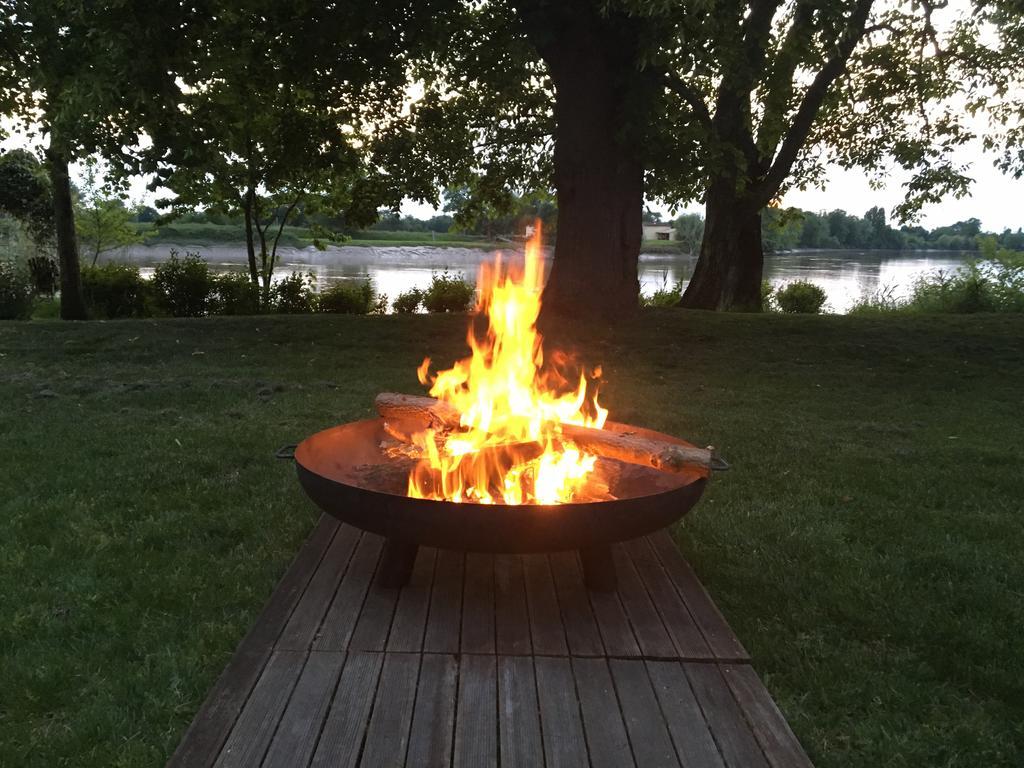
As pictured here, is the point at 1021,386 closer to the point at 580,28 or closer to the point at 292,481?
the point at 580,28

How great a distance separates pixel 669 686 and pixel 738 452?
3.89 meters

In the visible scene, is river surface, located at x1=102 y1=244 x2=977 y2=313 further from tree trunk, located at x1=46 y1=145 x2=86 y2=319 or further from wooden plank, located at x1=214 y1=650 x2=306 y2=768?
wooden plank, located at x1=214 y1=650 x2=306 y2=768

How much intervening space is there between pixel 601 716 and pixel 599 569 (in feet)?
3.33

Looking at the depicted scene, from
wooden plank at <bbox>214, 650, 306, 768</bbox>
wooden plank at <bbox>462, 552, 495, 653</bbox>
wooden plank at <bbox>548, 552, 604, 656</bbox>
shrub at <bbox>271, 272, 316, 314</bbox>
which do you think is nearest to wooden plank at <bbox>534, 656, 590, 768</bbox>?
wooden plank at <bbox>548, 552, 604, 656</bbox>

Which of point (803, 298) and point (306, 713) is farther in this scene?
point (803, 298)

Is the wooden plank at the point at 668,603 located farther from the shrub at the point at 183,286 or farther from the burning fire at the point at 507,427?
the shrub at the point at 183,286

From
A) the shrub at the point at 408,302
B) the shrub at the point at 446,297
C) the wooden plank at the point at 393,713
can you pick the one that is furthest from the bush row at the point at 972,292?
the wooden plank at the point at 393,713

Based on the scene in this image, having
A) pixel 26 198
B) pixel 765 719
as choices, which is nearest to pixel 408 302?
pixel 765 719

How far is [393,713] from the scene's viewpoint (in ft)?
8.98

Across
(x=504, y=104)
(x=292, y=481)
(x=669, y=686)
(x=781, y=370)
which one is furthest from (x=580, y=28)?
(x=669, y=686)

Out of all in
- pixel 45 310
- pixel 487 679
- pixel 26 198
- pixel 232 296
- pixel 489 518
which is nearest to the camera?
pixel 487 679

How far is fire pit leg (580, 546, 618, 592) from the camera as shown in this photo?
368cm

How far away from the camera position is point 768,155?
15766 millimetres

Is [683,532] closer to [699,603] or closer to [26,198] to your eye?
[699,603]
